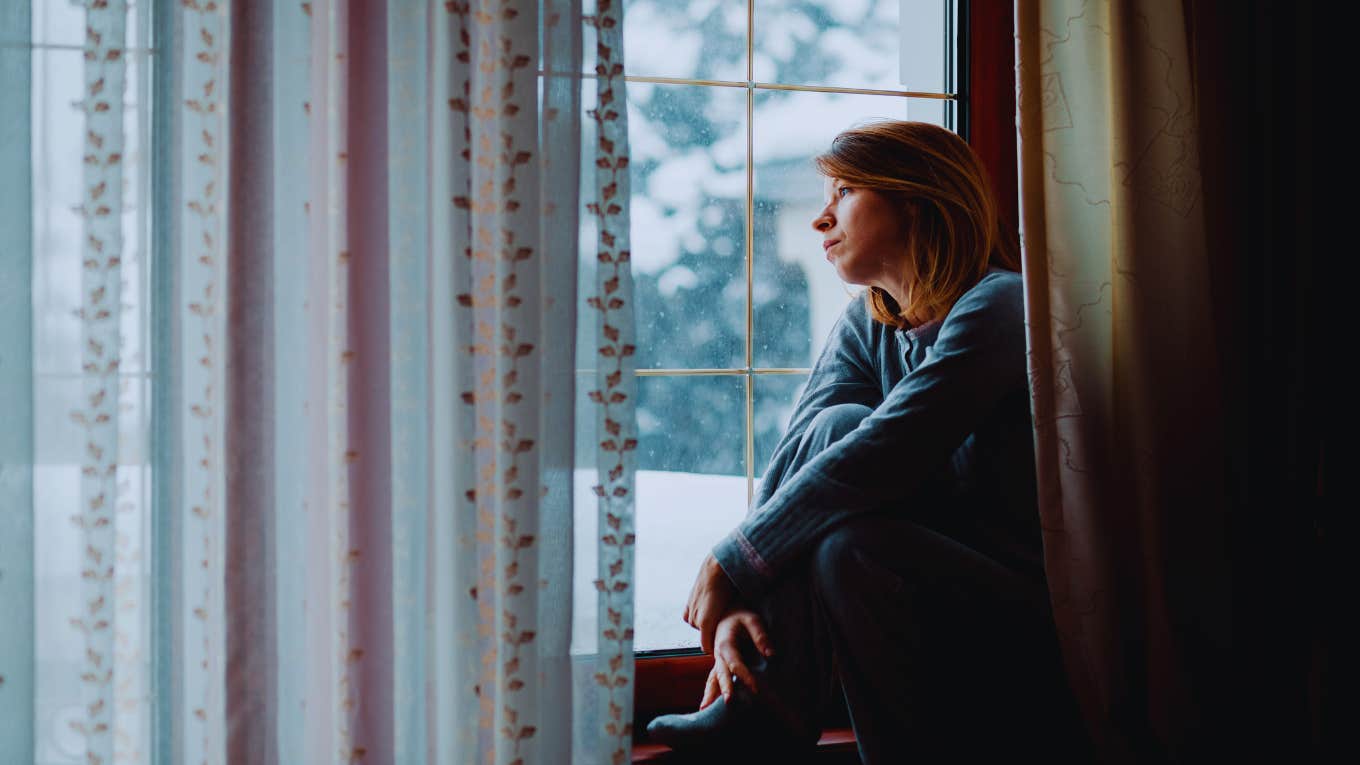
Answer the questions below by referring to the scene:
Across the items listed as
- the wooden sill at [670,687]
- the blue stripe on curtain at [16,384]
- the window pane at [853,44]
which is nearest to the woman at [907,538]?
the wooden sill at [670,687]

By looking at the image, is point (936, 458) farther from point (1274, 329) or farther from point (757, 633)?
point (1274, 329)

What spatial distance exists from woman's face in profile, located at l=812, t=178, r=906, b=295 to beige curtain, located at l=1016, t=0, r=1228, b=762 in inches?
7.0

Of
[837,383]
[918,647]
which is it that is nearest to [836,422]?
[837,383]

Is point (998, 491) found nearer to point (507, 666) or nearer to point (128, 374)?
point (507, 666)

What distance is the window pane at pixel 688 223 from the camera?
141cm

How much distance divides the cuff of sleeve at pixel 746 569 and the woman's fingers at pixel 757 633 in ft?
0.08

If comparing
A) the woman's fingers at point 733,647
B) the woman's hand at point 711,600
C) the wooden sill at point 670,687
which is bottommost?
the wooden sill at point 670,687

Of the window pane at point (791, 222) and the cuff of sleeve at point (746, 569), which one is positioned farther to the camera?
the window pane at point (791, 222)

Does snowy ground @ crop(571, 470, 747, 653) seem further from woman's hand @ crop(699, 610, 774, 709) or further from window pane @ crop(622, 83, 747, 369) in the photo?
woman's hand @ crop(699, 610, 774, 709)

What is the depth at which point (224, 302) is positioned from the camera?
3.26 feet

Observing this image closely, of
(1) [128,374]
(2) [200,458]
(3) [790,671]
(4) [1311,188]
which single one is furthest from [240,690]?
(4) [1311,188]

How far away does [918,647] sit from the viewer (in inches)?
42.5

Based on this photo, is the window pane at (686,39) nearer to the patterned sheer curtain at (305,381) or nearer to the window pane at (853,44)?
the window pane at (853,44)

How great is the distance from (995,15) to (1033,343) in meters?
0.62
